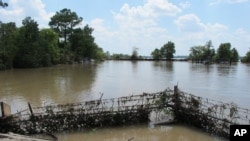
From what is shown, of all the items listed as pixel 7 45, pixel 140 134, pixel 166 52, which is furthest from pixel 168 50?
pixel 140 134

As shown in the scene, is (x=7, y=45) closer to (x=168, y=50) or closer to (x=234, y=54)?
(x=168, y=50)

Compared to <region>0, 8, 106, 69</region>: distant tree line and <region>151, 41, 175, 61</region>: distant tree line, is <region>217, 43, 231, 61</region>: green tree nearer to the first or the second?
<region>151, 41, 175, 61</region>: distant tree line

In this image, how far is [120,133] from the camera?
1409 cm

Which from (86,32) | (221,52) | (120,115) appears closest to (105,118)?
(120,115)

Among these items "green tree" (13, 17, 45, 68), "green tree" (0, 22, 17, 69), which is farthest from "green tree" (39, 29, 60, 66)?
"green tree" (0, 22, 17, 69)

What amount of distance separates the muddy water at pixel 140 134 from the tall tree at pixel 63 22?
3159 inches

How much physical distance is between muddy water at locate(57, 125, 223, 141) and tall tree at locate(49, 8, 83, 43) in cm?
8023

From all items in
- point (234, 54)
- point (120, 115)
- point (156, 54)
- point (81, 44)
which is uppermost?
point (81, 44)

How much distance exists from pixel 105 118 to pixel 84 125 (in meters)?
1.05

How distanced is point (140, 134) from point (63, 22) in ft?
269

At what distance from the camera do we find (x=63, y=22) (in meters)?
91.6

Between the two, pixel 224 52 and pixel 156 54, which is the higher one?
pixel 224 52

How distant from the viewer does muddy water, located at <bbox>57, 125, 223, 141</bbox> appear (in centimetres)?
1341

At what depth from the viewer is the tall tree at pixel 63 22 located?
91.6 meters
